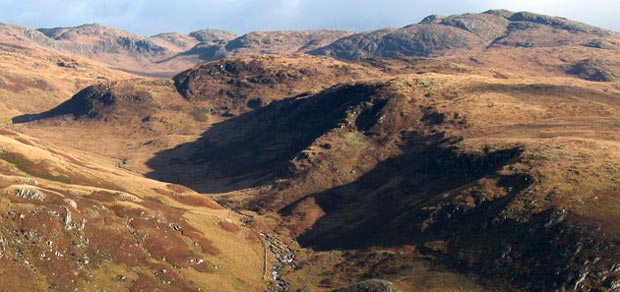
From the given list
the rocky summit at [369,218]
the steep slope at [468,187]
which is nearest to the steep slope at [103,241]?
the rocky summit at [369,218]

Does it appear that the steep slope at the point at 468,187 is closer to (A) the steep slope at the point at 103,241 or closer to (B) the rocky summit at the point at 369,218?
(B) the rocky summit at the point at 369,218

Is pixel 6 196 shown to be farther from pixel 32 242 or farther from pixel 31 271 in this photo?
pixel 31 271

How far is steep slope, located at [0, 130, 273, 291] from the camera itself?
236ft

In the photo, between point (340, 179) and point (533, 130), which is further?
point (340, 179)

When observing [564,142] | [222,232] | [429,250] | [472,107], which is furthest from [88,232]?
[472,107]

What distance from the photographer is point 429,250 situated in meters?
102

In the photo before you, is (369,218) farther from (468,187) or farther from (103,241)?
(103,241)

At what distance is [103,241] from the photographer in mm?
84625

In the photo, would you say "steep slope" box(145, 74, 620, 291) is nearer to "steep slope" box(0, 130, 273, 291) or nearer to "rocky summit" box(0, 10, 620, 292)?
"rocky summit" box(0, 10, 620, 292)

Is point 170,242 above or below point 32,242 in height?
below

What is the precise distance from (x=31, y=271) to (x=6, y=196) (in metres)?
16.8

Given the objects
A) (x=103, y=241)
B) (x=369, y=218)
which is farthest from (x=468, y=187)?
(x=103, y=241)

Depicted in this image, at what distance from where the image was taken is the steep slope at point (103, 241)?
7194 centimetres

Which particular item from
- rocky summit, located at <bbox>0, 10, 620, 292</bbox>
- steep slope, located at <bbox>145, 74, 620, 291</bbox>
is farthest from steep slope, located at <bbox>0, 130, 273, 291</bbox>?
steep slope, located at <bbox>145, 74, 620, 291</bbox>
